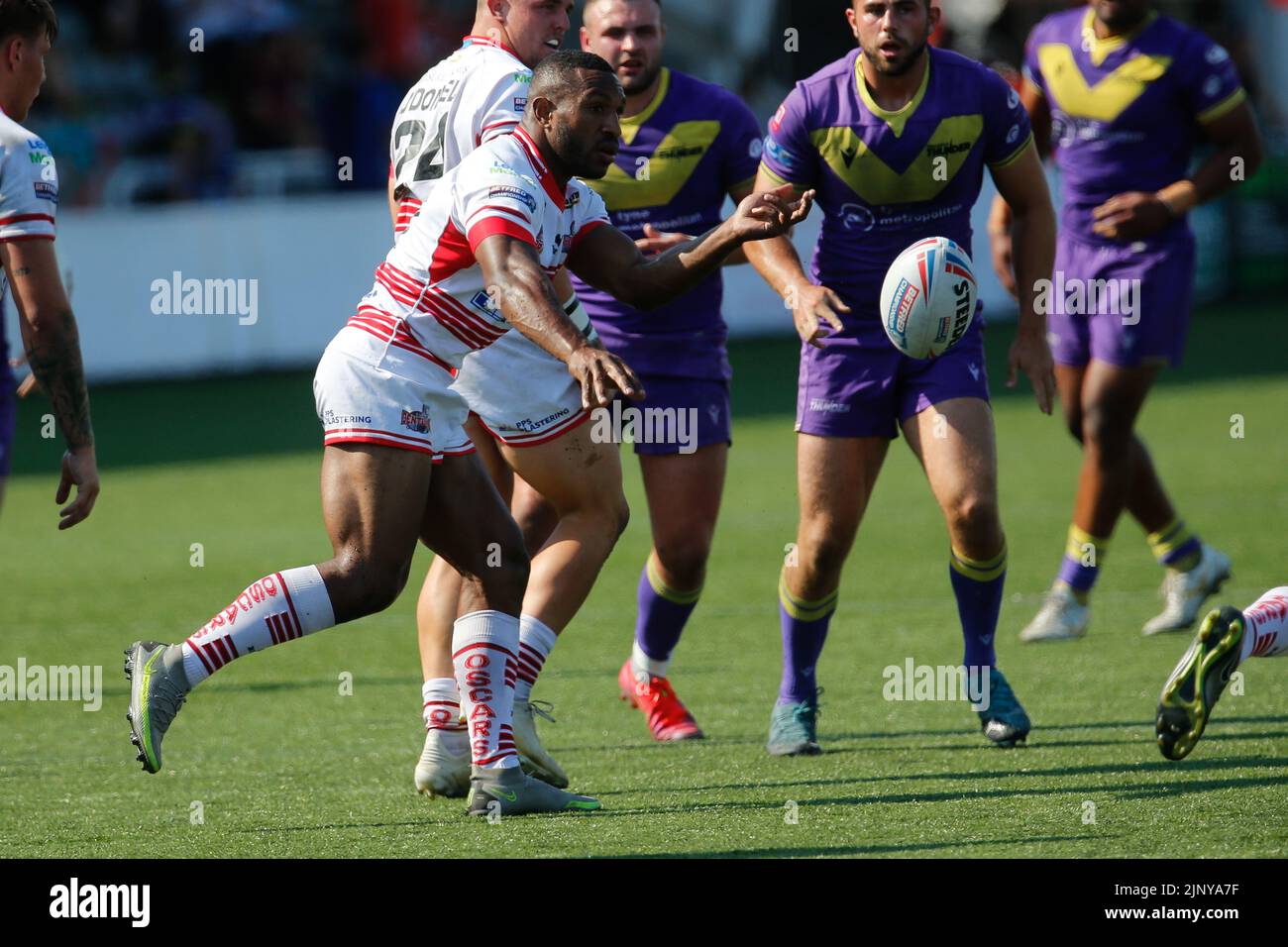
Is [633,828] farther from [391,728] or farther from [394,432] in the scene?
[391,728]

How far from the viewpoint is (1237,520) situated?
1110 centimetres

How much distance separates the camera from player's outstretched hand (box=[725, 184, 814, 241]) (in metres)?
5.27

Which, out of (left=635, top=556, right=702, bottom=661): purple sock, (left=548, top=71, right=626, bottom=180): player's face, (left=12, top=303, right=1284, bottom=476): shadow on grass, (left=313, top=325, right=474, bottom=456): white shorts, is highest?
(left=12, top=303, right=1284, bottom=476): shadow on grass

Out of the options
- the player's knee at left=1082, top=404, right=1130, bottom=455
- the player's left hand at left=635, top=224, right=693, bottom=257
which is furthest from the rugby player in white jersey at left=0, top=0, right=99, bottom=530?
the player's knee at left=1082, top=404, right=1130, bottom=455

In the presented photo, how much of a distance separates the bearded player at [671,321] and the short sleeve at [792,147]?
53 centimetres

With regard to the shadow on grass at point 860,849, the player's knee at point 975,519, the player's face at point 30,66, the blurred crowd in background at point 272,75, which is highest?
the blurred crowd in background at point 272,75

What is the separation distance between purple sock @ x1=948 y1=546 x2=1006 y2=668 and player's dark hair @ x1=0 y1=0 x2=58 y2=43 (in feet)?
11.1

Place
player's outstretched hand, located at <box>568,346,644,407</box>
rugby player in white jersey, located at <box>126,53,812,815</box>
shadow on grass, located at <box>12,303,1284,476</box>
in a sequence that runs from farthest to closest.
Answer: shadow on grass, located at <box>12,303,1284,476</box>, rugby player in white jersey, located at <box>126,53,812,815</box>, player's outstretched hand, located at <box>568,346,644,407</box>

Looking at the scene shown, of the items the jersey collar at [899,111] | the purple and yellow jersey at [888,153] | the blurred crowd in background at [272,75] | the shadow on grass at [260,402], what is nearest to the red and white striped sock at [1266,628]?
the purple and yellow jersey at [888,153]

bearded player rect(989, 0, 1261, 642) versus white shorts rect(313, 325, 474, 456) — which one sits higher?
bearded player rect(989, 0, 1261, 642)

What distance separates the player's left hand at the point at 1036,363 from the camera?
6.50 m

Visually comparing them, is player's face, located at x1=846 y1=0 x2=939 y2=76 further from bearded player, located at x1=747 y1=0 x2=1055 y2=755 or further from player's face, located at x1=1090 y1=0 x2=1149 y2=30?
player's face, located at x1=1090 y1=0 x2=1149 y2=30

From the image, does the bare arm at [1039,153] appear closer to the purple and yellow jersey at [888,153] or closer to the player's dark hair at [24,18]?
the purple and yellow jersey at [888,153]
